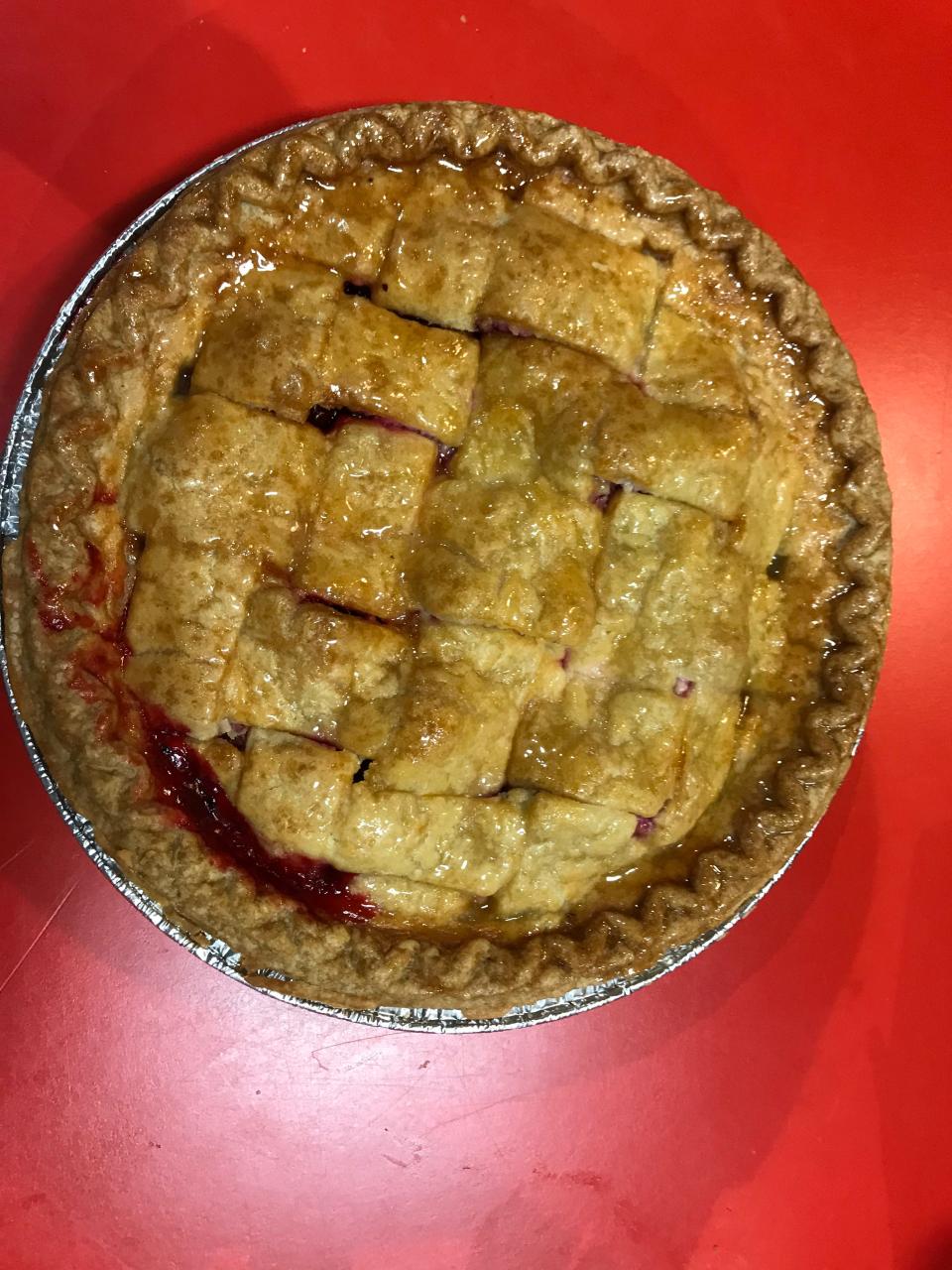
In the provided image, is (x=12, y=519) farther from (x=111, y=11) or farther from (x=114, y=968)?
(x=111, y=11)

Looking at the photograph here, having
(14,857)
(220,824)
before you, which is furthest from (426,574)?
(14,857)

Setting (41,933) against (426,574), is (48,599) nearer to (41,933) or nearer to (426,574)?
(426,574)

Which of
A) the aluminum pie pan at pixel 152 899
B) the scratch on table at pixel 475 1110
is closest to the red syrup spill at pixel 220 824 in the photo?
the aluminum pie pan at pixel 152 899

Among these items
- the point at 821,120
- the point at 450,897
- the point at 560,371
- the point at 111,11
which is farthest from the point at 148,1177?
the point at 821,120

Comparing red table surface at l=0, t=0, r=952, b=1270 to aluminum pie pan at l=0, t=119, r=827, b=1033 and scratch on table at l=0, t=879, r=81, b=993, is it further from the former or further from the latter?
aluminum pie pan at l=0, t=119, r=827, b=1033

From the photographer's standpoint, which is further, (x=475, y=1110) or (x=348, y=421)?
(x=475, y=1110)

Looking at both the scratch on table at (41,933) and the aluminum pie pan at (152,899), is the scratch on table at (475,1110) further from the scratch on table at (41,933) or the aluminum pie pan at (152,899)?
the scratch on table at (41,933)

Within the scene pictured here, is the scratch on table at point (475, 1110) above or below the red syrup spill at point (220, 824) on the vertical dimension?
below

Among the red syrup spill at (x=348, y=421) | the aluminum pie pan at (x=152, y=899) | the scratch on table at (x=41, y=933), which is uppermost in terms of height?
the red syrup spill at (x=348, y=421)
